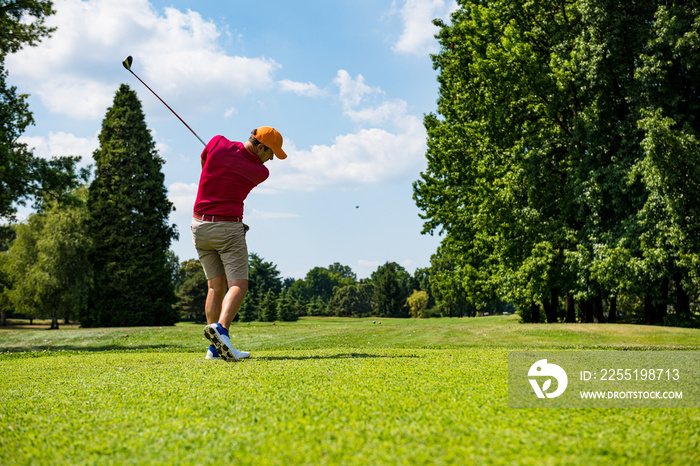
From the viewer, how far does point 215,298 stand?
244 inches

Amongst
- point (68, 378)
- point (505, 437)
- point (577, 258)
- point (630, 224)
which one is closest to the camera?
point (505, 437)

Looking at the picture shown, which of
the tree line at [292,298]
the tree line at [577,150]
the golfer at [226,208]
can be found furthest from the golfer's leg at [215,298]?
the tree line at [292,298]

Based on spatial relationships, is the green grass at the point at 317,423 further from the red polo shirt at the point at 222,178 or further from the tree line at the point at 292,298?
the tree line at the point at 292,298

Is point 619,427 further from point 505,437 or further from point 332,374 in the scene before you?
point 332,374

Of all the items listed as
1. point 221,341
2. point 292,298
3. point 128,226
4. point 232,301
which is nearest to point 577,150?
point 232,301

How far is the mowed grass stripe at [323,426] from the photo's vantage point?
6.66ft

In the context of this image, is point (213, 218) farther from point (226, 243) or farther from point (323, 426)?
point (323, 426)

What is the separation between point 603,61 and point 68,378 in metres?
17.1

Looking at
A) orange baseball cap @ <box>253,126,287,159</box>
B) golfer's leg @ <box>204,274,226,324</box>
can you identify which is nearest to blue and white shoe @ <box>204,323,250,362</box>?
golfer's leg @ <box>204,274,226,324</box>

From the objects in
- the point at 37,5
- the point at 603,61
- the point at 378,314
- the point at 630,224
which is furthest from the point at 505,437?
the point at 378,314

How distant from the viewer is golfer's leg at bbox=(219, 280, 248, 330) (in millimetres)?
5719

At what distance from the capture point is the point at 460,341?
13469 millimetres

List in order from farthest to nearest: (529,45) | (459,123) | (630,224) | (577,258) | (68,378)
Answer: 1. (459,123)
2. (529,45)
3. (577,258)
4. (630,224)
5. (68,378)

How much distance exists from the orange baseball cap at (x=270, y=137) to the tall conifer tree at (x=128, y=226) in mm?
31192
